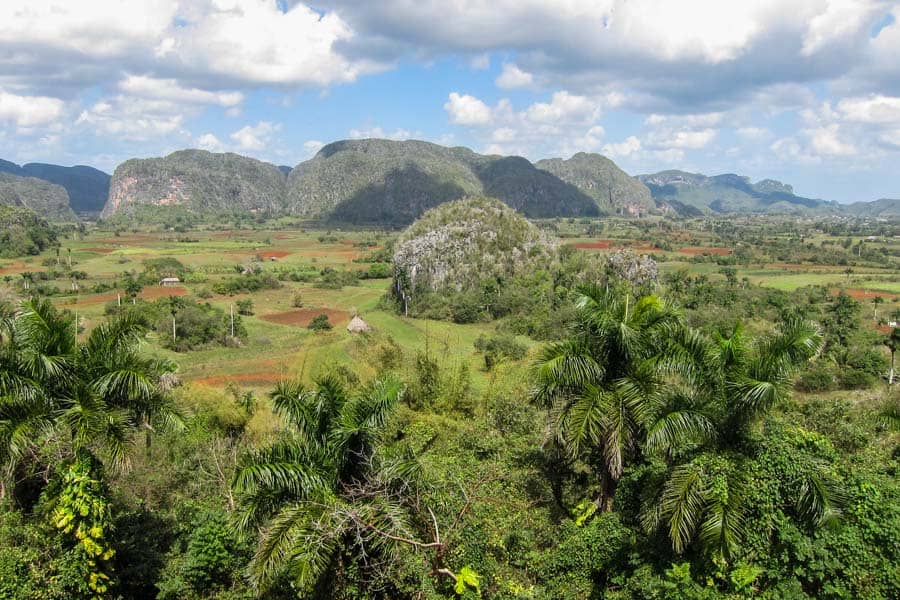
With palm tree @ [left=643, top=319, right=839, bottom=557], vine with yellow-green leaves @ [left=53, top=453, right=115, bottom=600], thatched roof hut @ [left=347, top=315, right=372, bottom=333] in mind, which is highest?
palm tree @ [left=643, top=319, right=839, bottom=557]

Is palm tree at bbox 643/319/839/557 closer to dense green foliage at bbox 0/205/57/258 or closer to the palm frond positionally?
the palm frond

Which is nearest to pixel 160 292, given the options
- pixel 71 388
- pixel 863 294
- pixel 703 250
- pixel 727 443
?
pixel 71 388

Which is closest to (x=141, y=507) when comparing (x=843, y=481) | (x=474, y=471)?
(x=474, y=471)

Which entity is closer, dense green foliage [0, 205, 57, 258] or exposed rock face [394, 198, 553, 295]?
exposed rock face [394, 198, 553, 295]

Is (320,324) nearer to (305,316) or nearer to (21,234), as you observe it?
(305,316)

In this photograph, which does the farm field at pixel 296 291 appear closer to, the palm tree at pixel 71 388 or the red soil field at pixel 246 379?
the red soil field at pixel 246 379

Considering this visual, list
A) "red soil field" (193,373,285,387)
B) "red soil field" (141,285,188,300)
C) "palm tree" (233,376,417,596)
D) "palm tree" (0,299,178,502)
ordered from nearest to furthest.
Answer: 1. "palm tree" (233,376,417,596)
2. "palm tree" (0,299,178,502)
3. "red soil field" (193,373,285,387)
4. "red soil field" (141,285,188,300)

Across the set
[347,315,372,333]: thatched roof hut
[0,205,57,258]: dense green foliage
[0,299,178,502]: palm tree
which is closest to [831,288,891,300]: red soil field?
[347,315,372,333]: thatched roof hut
